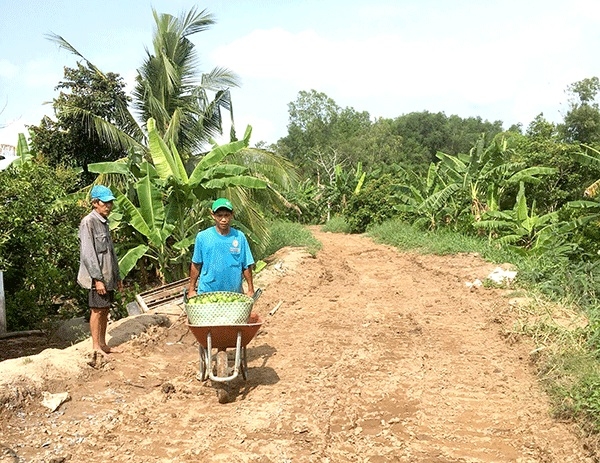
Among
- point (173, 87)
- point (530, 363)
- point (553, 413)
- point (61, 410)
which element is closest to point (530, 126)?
point (173, 87)

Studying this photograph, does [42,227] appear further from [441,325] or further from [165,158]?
[441,325]

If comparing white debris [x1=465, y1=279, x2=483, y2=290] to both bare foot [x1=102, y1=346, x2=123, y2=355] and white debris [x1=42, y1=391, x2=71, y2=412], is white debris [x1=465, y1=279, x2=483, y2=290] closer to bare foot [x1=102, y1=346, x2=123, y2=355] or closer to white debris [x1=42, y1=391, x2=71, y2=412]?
bare foot [x1=102, y1=346, x2=123, y2=355]

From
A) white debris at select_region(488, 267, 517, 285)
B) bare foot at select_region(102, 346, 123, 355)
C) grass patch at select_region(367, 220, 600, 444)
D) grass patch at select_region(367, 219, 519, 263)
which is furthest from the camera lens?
grass patch at select_region(367, 219, 519, 263)

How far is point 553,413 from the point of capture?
4586mm

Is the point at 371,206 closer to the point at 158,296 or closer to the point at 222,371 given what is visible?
the point at 158,296

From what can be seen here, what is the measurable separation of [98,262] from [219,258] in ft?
4.99

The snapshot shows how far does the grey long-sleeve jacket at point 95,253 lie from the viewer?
580cm

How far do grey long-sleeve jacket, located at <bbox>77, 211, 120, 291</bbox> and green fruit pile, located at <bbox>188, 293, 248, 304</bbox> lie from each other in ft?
4.69

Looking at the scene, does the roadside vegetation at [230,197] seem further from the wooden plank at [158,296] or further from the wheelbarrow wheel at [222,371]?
the wheelbarrow wheel at [222,371]

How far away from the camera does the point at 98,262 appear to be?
5.88 meters

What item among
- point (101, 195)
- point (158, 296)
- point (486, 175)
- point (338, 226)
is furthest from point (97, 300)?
point (338, 226)

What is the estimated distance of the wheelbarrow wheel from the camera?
4898mm

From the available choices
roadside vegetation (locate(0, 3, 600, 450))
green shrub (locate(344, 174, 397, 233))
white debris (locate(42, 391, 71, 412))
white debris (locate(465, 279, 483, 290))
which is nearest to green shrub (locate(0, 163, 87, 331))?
roadside vegetation (locate(0, 3, 600, 450))

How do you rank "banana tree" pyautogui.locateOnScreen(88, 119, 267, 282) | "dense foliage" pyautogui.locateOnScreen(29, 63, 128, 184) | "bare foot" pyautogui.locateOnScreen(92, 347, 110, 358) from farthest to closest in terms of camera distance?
"dense foliage" pyautogui.locateOnScreen(29, 63, 128, 184) < "banana tree" pyautogui.locateOnScreen(88, 119, 267, 282) < "bare foot" pyautogui.locateOnScreen(92, 347, 110, 358)
